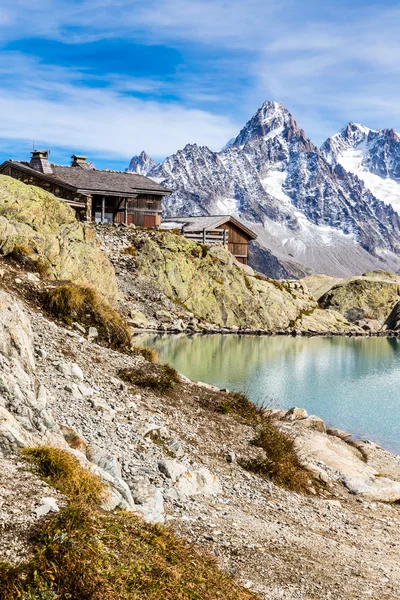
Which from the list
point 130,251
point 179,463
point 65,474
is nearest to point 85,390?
point 179,463

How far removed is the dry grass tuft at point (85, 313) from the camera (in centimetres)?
2272

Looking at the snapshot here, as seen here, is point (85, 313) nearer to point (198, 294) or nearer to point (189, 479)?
point (189, 479)

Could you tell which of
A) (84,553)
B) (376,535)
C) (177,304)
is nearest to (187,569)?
(84,553)

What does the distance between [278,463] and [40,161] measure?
6442 centimetres

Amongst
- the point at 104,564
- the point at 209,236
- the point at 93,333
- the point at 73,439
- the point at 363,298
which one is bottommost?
the point at 104,564

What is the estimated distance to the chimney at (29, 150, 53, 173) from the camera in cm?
7338

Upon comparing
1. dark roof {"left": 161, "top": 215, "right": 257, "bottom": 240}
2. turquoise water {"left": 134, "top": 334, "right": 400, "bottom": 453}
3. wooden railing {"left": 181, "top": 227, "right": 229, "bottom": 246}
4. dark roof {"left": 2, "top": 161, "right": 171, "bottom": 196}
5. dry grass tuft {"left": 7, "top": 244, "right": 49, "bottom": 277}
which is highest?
dark roof {"left": 2, "top": 161, "right": 171, "bottom": 196}

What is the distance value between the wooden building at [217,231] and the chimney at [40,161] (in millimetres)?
17360

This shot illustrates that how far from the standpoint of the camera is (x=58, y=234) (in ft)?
179

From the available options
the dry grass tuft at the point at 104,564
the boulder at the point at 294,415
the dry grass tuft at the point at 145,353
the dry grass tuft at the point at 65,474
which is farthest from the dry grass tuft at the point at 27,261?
the dry grass tuft at the point at 104,564

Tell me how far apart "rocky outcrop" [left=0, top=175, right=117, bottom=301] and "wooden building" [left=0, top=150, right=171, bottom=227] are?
13.7m

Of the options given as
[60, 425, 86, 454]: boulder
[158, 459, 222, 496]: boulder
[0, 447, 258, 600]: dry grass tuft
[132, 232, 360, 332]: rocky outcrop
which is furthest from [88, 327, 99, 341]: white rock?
[132, 232, 360, 332]: rocky outcrop

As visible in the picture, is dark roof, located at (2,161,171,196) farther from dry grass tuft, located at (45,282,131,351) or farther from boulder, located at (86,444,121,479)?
boulder, located at (86,444,121,479)

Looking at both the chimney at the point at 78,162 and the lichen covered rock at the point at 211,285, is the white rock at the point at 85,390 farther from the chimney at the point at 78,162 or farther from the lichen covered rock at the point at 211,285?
the chimney at the point at 78,162
